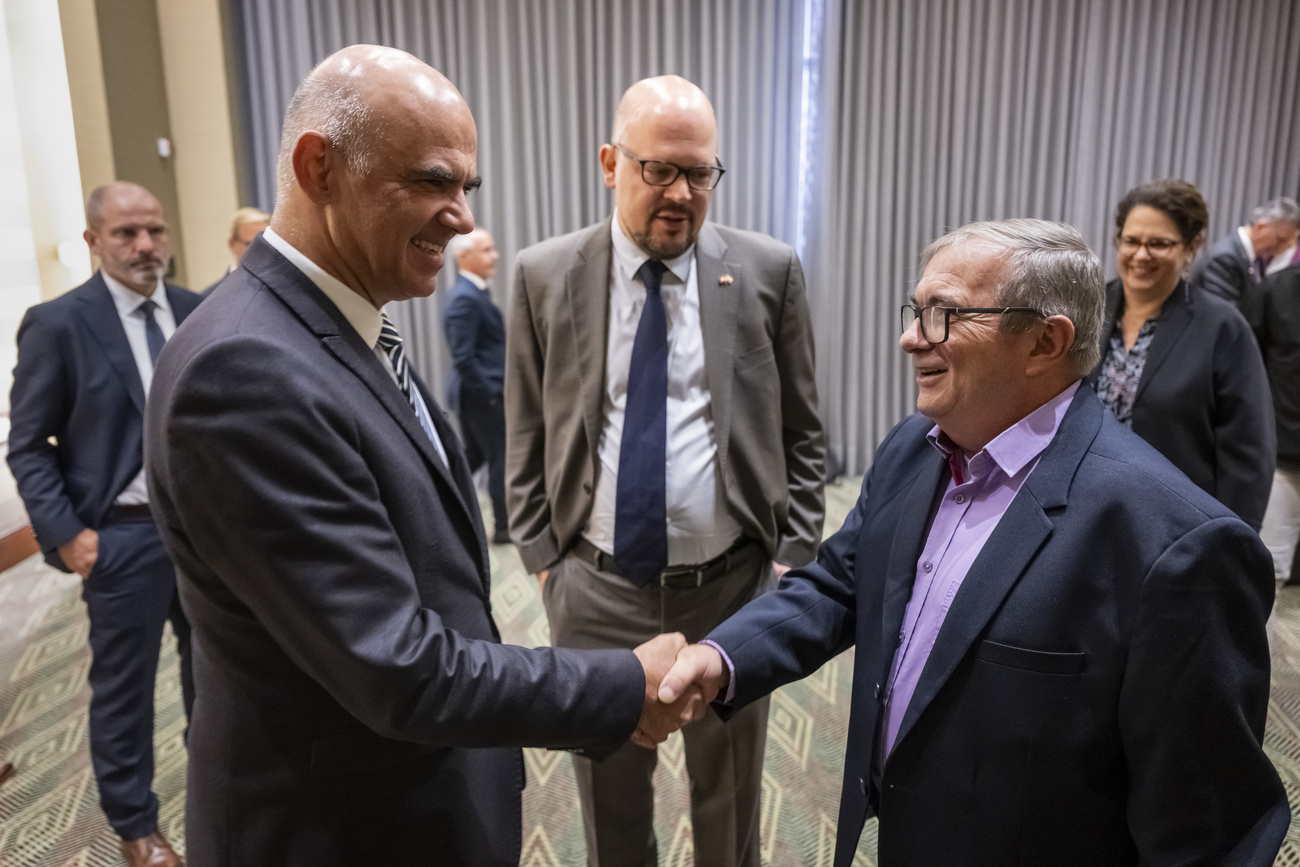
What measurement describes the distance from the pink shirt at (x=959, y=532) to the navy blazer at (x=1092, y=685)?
0.8 inches

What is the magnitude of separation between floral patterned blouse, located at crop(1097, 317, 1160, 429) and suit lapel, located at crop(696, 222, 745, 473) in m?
1.26

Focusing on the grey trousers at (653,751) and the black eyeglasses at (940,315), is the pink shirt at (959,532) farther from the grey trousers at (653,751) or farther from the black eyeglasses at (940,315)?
the grey trousers at (653,751)

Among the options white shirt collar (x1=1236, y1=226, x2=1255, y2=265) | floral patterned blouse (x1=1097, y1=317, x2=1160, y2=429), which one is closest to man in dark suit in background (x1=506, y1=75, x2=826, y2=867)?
floral patterned blouse (x1=1097, y1=317, x2=1160, y2=429)

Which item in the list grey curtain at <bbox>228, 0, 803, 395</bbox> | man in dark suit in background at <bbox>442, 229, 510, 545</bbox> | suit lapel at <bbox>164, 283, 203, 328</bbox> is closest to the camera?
suit lapel at <bbox>164, 283, 203, 328</bbox>

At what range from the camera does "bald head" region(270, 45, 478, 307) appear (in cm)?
117

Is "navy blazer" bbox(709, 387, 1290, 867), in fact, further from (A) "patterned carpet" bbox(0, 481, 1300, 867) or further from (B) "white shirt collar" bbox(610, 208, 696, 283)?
(A) "patterned carpet" bbox(0, 481, 1300, 867)

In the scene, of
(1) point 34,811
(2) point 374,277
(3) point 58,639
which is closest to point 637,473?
(2) point 374,277

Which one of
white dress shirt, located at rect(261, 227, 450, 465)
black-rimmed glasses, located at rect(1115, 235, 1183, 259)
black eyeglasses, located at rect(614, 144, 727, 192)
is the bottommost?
black-rimmed glasses, located at rect(1115, 235, 1183, 259)

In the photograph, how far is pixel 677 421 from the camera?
198cm

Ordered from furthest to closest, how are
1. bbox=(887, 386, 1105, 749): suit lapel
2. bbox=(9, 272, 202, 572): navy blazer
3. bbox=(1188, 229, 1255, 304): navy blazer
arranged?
1. bbox=(1188, 229, 1255, 304): navy blazer
2. bbox=(9, 272, 202, 572): navy blazer
3. bbox=(887, 386, 1105, 749): suit lapel

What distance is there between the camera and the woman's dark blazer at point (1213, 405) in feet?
7.93

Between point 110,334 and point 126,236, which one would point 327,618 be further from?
point 126,236

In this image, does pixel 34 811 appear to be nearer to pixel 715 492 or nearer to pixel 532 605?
pixel 532 605

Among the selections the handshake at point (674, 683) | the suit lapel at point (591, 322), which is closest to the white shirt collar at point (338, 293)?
the handshake at point (674, 683)
